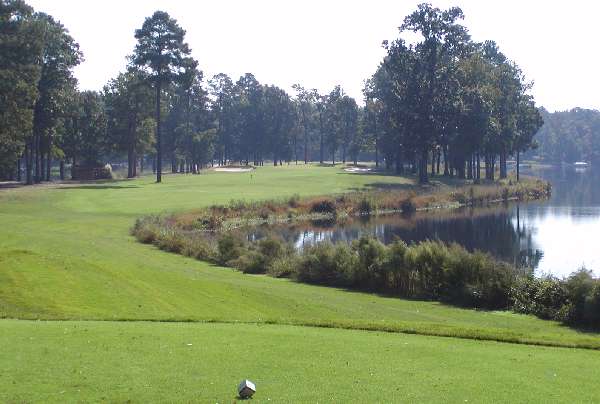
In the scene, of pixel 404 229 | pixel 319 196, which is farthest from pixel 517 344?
pixel 319 196

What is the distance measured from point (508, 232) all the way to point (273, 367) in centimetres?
4808

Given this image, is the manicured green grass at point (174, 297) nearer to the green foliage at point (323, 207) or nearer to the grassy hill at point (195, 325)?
the grassy hill at point (195, 325)

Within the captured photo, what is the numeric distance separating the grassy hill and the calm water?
11.2 m

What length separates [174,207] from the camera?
193 feet

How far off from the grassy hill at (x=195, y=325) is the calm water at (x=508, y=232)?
441 inches

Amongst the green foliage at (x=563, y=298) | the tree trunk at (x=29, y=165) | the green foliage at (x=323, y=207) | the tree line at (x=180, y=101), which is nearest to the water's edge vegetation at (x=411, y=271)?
the green foliage at (x=563, y=298)

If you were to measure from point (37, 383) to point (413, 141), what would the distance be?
8627 centimetres

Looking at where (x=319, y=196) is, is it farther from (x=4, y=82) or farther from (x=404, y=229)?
(x=4, y=82)

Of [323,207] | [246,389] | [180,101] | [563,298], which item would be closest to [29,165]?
[323,207]

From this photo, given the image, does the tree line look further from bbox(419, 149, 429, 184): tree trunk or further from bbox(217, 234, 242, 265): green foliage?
bbox(217, 234, 242, 265): green foliage

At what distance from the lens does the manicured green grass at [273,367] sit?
10258 mm

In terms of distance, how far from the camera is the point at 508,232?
56781 mm

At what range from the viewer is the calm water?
42562mm

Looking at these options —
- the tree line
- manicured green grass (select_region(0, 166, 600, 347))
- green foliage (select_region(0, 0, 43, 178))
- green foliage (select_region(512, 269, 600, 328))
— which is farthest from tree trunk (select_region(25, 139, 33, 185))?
green foliage (select_region(512, 269, 600, 328))
